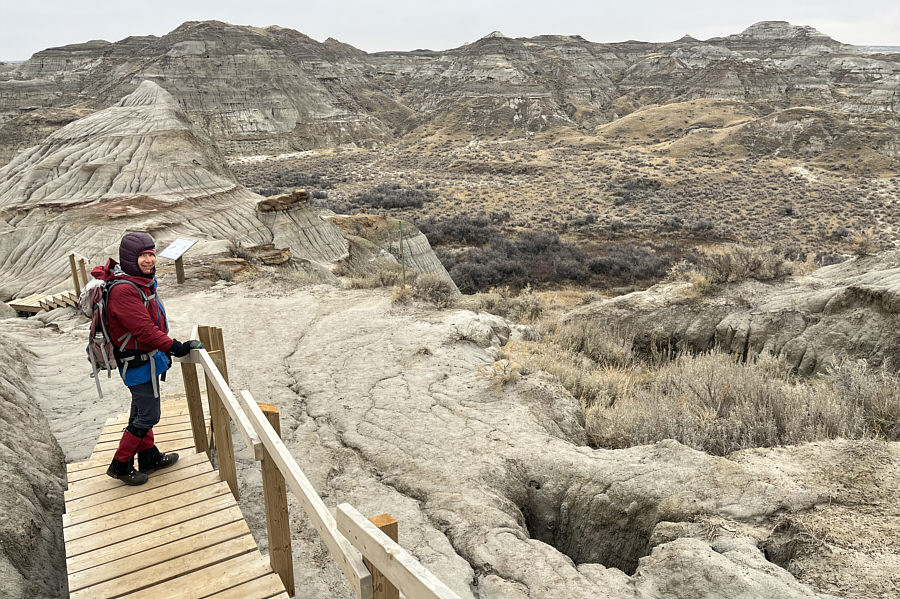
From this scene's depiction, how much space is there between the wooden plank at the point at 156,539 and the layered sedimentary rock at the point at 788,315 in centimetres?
686

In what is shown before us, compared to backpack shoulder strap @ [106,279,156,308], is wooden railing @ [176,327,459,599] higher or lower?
lower

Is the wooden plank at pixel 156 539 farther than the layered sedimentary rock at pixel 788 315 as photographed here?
No

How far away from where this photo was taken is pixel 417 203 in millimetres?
35094

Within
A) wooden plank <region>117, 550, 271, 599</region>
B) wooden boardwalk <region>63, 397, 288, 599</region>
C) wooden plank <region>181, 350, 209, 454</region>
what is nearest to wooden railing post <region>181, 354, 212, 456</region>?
wooden plank <region>181, 350, 209, 454</region>

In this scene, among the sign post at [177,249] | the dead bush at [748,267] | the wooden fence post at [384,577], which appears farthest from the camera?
the dead bush at [748,267]

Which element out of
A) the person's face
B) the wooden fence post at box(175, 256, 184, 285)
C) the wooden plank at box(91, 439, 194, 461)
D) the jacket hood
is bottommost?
the wooden plank at box(91, 439, 194, 461)

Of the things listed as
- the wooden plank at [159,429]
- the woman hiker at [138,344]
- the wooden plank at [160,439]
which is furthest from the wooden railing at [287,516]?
the wooden plank at [159,429]

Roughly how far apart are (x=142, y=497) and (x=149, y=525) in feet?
1.23

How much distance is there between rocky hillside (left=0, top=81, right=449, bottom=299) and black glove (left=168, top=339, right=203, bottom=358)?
455 inches

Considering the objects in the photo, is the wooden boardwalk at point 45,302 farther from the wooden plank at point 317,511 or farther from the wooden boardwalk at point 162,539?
the wooden plank at point 317,511

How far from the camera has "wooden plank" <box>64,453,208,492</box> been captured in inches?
149

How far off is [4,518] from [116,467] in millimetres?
650

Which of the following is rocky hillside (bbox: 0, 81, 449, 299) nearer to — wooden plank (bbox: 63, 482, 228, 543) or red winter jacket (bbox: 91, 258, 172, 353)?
red winter jacket (bbox: 91, 258, 172, 353)

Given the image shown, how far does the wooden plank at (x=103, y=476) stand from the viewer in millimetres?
3789
